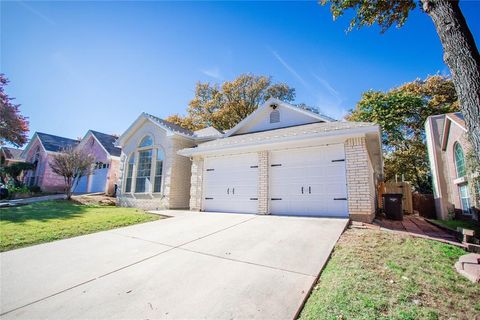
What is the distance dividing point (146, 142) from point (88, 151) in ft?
33.9

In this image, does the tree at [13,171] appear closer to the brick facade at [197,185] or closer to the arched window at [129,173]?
the arched window at [129,173]

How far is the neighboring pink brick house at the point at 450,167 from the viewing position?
420 inches

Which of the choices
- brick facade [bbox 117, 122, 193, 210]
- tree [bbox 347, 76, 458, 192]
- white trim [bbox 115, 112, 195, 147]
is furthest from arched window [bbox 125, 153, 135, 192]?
tree [bbox 347, 76, 458, 192]

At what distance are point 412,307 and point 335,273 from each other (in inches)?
35.4

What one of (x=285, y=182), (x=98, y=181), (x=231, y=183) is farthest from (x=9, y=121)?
(x=285, y=182)

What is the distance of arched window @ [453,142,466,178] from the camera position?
1102 cm

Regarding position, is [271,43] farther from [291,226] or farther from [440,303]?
[440,303]

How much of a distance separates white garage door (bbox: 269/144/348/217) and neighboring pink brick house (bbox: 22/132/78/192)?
2175 cm

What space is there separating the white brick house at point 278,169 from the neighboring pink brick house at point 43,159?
14.8m

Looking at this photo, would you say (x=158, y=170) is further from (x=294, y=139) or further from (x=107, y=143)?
(x=107, y=143)

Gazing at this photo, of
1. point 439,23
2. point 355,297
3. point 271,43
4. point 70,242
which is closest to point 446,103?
point 271,43

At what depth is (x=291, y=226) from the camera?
226 inches

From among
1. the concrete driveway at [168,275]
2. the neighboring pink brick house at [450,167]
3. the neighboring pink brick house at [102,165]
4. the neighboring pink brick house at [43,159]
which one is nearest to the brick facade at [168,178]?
the concrete driveway at [168,275]

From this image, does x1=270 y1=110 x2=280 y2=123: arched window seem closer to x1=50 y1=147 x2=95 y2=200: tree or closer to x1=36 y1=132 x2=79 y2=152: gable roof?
x1=50 y1=147 x2=95 y2=200: tree
